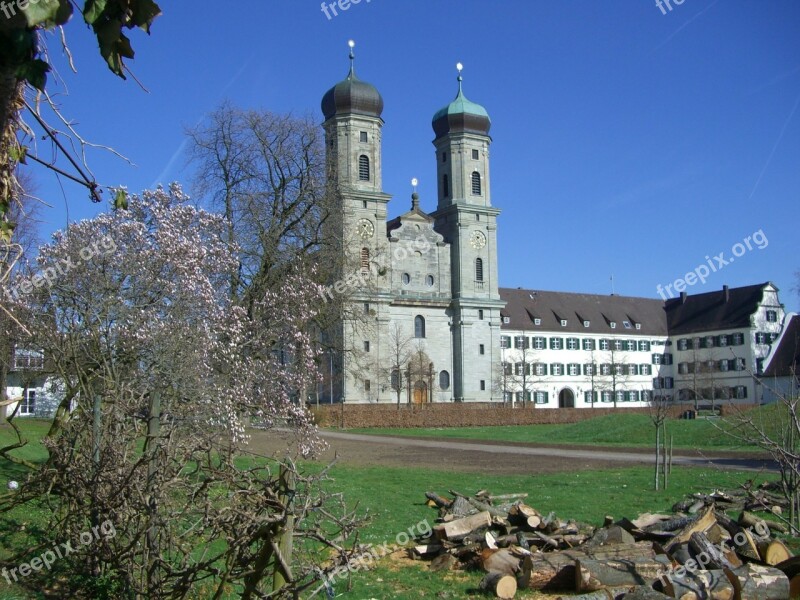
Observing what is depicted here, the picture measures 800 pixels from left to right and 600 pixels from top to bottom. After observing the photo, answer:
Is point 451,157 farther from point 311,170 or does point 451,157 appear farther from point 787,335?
point 311,170

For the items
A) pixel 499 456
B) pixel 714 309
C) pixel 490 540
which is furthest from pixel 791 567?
pixel 714 309

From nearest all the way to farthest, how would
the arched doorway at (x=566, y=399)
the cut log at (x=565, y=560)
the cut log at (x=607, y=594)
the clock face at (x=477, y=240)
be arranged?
the cut log at (x=607, y=594), the cut log at (x=565, y=560), the clock face at (x=477, y=240), the arched doorway at (x=566, y=399)

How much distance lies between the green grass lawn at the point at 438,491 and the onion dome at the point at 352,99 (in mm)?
50495

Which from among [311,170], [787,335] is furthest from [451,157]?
[311,170]

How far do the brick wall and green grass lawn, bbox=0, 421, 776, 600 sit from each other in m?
29.2

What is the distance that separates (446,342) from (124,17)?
6958 cm

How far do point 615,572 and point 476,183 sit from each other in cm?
6941

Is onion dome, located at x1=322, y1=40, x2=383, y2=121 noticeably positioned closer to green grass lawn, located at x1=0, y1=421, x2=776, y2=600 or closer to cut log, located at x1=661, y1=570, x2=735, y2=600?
green grass lawn, located at x1=0, y1=421, x2=776, y2=600

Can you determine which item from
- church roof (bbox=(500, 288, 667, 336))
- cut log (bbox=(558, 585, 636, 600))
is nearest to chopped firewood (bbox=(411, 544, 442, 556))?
cut log (bbox=(558, 585, 636, 600))

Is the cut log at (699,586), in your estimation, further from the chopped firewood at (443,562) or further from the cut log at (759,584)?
the chopped firewood at (443,562)

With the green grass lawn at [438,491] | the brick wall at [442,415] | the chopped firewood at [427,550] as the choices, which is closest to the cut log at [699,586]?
the green grass lawn at [438,491]

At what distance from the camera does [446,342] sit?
71.9m

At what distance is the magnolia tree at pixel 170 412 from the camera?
4.70 metres

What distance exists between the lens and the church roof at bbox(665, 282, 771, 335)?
82.7 m
